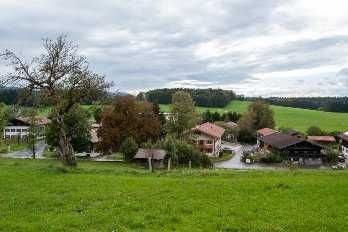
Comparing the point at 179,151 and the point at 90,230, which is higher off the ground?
the point at 90,230

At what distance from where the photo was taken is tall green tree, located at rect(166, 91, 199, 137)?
112 m

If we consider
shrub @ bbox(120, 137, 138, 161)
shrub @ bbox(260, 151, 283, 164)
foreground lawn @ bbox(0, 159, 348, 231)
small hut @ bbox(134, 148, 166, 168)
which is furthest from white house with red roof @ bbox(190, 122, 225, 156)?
foreground lawn @ bbox(0, 159, 348, 231)

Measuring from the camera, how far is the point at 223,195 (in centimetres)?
1886

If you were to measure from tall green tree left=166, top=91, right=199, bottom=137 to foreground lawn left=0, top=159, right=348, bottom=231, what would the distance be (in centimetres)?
8683

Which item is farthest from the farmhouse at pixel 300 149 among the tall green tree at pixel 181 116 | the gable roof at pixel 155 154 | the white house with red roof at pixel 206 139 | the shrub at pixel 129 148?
the gable roof at pixel 155 154

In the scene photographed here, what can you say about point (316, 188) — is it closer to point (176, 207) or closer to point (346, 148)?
point (176, 207)

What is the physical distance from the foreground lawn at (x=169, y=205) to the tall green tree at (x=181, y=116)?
8683 cm

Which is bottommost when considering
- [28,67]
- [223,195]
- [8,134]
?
[8,134]

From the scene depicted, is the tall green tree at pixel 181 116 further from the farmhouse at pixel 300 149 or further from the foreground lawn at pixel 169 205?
the foreground lawn at pixel 169 205

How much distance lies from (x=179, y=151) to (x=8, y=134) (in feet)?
A: 289

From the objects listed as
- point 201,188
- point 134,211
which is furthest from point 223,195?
point 134,211

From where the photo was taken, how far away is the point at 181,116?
11206 centimetres

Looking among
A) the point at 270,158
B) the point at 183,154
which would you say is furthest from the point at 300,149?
the point at 183,154

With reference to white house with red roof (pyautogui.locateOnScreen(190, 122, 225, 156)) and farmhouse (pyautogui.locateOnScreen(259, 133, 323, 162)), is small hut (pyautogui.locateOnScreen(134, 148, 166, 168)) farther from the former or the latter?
white house with red roof (pyautogui.locateOnScreen(190, 122, 225, 156))
